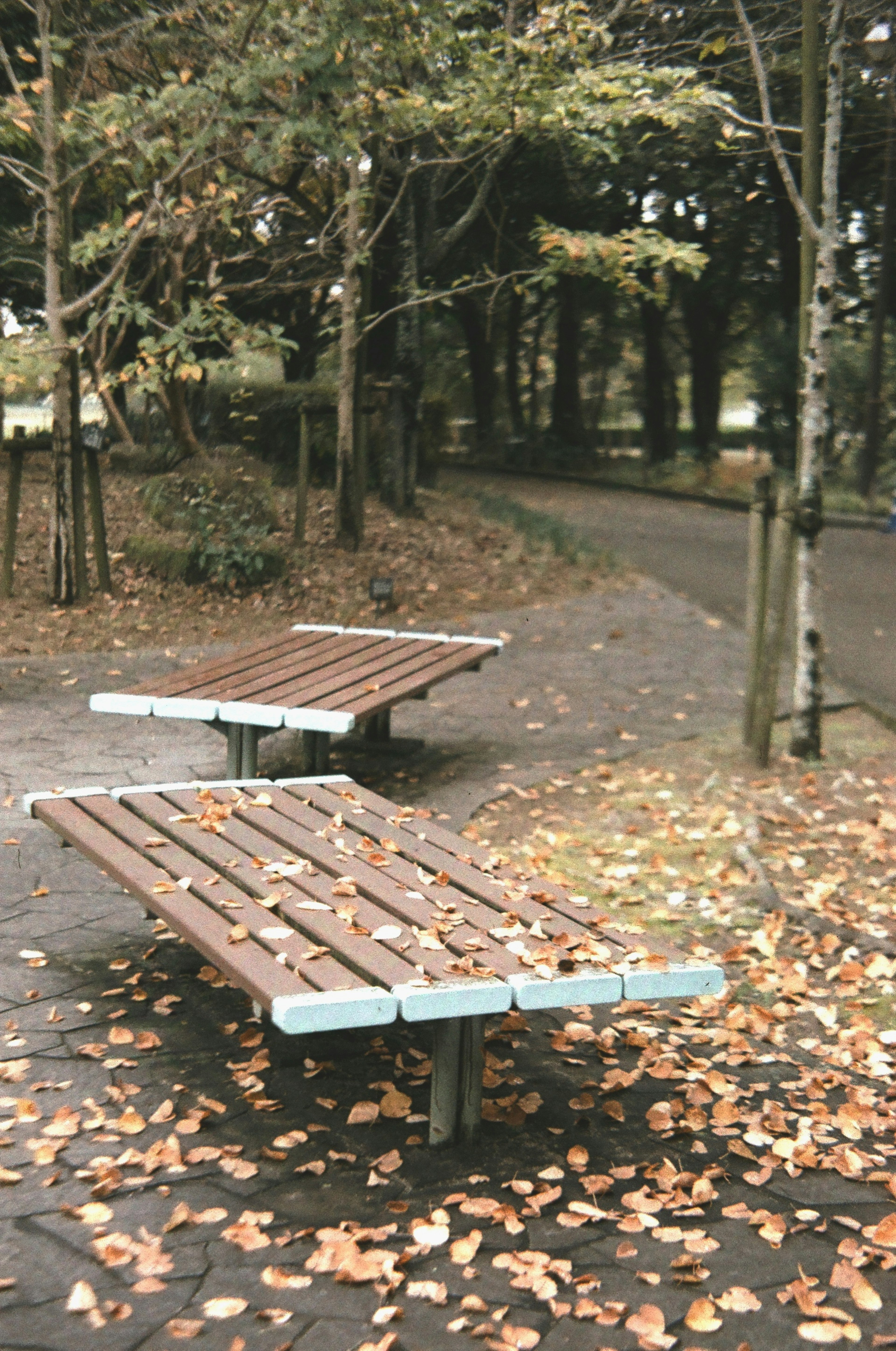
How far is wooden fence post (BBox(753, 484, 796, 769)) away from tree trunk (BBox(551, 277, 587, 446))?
1747 cm

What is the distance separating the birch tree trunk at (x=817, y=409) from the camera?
248 inches

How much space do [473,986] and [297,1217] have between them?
2.02 ft

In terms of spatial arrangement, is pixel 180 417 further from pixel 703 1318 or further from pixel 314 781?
pixel 703 1318

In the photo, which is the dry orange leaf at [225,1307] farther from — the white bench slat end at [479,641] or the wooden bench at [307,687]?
the white bench slat end at [479,641]

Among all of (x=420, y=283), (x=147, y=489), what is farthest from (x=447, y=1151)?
(x=420, y=283)

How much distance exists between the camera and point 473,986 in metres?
2.93

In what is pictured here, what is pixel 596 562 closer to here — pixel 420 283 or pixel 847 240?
pixel 420 283

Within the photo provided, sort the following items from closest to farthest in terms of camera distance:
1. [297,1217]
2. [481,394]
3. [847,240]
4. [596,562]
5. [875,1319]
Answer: [875,1319] < [297,1217] < [596,562] < [847,240] < [481,394]

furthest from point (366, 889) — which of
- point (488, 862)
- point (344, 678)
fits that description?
point (344, 678)

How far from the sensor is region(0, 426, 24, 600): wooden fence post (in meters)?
9.09

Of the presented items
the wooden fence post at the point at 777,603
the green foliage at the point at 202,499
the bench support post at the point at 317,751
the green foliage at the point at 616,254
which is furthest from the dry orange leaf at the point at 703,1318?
the green foliage at the point at 202,499

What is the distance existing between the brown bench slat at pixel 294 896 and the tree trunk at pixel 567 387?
20254 mm

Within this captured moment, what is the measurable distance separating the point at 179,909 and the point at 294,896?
299 mm

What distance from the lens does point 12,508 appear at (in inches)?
362
